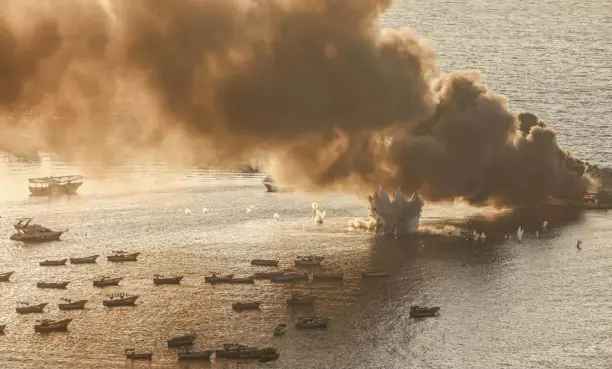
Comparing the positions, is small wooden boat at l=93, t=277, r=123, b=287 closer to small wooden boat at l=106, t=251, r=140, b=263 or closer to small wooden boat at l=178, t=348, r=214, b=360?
small wooden boat at l=106, t=251, r=140, b=263

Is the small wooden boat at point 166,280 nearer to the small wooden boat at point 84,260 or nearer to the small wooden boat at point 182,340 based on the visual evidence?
the small wooden boat at point 84,260

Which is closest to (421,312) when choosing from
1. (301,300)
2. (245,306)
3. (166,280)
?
(301,300)

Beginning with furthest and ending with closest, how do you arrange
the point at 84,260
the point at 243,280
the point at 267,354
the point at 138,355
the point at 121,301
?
the point at 84,260 < the point at 243,280 < the point at 121,301 < the point at 267,354 < the point at 138,355

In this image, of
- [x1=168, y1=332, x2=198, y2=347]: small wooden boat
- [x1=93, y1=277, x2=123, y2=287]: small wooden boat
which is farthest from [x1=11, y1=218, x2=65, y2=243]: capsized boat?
[x1=168, y1=332, x2=198, y2=347]: small wooden boat

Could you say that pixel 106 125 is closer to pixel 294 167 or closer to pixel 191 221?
pixel 294 167

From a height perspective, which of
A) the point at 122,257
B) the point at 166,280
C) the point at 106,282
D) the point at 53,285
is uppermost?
the point at 122,257

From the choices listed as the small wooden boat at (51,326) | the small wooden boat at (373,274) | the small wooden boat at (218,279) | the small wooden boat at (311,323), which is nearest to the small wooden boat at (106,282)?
the small wooden boat at (218,279)

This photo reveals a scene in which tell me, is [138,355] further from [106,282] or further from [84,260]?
[84,260]
